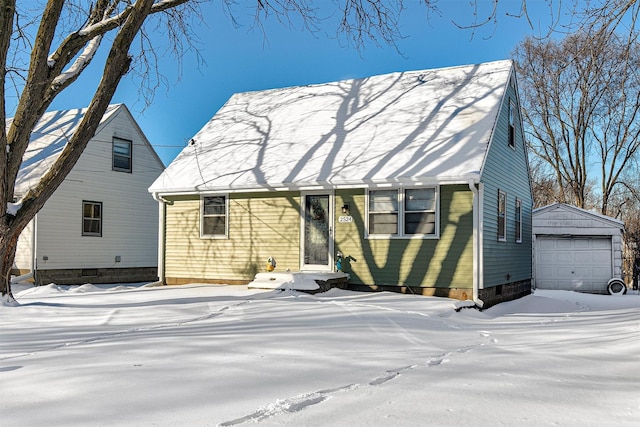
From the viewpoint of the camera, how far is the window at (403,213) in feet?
42.4

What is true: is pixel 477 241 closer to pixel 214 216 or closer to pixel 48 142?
pixel 214 216

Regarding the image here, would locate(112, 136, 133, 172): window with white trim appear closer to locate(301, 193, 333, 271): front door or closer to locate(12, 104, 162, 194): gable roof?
locate(12, 104, 162, 194): gable roof

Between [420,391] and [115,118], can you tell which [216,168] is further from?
[420,391]

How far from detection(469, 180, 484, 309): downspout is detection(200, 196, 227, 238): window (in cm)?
633

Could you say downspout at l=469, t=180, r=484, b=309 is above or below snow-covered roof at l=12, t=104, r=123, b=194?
below

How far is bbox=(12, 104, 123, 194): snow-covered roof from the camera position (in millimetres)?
19328

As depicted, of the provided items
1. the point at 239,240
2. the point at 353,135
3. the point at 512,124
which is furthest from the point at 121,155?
the point at 512,124

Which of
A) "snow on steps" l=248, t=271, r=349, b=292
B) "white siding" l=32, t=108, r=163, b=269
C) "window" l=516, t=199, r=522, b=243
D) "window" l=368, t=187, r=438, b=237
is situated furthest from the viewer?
"white siding" l=32, t=108, r=163, b=269

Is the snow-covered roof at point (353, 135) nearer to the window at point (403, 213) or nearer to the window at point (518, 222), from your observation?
the window at point (403, 213)

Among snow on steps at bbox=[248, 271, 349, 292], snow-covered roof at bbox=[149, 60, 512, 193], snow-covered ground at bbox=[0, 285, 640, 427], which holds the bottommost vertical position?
snow-covered ground at bbox=[0, 285, 640, 427]

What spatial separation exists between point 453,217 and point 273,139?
19.2 ft

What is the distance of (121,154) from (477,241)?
47.6 feet

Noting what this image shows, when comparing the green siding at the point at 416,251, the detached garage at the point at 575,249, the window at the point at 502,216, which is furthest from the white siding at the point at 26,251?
the detached garage at the point at 575,249

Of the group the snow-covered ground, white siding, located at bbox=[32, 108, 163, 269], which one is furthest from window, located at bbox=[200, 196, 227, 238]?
white siding, located at bbox=[32, 108, 163, 269]
